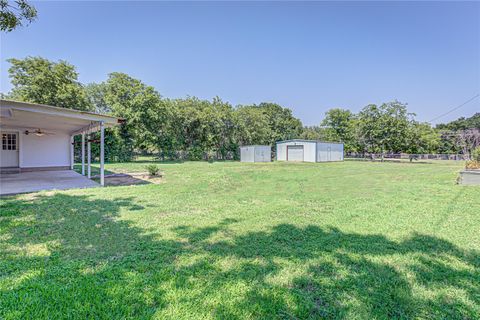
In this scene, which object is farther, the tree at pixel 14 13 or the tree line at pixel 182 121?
the tree line at pixel 182 121

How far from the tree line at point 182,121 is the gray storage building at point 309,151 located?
15.3 feet

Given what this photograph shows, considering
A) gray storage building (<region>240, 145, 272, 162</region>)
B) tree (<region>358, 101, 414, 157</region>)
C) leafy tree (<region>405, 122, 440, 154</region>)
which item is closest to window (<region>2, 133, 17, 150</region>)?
gray storage building (<region>240, 145, 272, 162</region>)

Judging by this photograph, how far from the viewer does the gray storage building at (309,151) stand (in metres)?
25.4

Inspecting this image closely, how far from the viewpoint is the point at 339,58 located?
1669 centimetres

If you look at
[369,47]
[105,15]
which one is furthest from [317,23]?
[105,15]

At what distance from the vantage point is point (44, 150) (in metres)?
12.1

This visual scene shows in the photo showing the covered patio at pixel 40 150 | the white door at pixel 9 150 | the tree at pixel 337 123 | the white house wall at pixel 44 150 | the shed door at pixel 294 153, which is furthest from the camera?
the tree at pixel 337 123

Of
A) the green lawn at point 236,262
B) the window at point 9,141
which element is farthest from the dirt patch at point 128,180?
the window at point 9,141

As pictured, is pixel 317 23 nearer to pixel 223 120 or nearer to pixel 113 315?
pixel 113 315

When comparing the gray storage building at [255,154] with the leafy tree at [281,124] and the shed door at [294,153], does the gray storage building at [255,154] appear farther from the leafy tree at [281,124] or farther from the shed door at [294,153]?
the leafy tree at [281,124]

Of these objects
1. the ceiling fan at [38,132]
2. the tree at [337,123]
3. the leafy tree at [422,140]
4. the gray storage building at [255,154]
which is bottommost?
the gray storage building at [255,154]

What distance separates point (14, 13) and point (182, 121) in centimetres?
2019

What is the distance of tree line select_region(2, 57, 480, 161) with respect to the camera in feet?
64.1

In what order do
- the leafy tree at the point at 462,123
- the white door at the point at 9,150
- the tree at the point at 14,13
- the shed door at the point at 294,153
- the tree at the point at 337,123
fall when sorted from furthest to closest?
1. the leafy tree at the point at 462,123
2. the tree at the point at 337,123
3. the shed door at the point at 294,153
4. the white door at the point at 9,150
5. the tree at the point at 14,13
